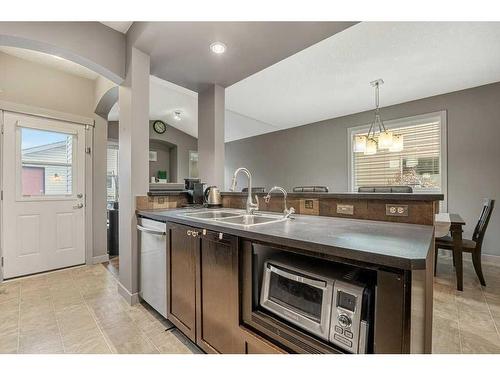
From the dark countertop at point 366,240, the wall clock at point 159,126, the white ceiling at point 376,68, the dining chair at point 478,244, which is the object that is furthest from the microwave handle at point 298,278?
the wall clock at point 159,126

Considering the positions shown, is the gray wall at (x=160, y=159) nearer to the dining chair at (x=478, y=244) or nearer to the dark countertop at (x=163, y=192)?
the dark countertop at (x=163, y=192)

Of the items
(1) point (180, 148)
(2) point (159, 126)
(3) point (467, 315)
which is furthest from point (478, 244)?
(2) point (159, 126)

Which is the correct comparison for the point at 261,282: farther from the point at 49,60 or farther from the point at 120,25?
the point at 49,60

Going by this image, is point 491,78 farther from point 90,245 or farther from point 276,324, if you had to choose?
point 90,245

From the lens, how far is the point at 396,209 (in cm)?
148

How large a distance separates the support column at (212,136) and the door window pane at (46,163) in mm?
1883

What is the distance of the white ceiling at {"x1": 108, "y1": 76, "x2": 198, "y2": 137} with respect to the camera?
184 inches

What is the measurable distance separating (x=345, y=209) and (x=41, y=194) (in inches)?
145

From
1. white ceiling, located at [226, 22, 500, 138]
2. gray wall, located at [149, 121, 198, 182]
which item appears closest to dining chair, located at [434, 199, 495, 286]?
white ceiling, located at [226, 22, 500, 138]

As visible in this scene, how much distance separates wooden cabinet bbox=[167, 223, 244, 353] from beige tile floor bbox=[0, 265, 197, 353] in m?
0.25

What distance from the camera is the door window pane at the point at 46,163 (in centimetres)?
304

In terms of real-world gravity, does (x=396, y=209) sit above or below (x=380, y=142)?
below

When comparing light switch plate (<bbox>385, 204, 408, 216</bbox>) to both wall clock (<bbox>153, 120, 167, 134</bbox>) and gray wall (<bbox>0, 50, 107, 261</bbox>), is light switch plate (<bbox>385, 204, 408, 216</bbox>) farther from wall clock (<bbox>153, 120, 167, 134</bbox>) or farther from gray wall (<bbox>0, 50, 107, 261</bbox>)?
wall clock (<bbox>153, 120, 167, 134</bbox>)
